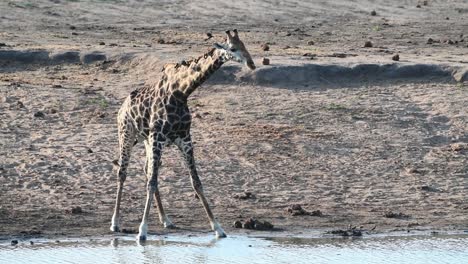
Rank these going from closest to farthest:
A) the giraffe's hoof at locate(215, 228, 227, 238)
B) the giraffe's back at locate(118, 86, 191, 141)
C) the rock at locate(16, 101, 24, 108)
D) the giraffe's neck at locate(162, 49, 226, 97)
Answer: the giraffe's neck at locate(162, 49, 226, 97)
the giraffe's back at locate(118, 86, 191, 141)
the giraffe's hoof at locate(215, 228, 227, 238)
the rock at locate(16, 101, 24, 108)

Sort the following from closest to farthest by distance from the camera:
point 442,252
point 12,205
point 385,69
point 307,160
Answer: point 442,252 → point 12,205 → point 307,160 → point 385,69

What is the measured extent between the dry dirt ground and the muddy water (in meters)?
0.38

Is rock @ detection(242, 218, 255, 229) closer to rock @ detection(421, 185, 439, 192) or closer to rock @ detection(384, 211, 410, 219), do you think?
rock @ detection(384, 211, 410, 219)

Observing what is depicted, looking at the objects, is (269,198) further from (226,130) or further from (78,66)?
(78,66)

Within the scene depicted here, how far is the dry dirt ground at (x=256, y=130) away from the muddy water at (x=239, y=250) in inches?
15.1

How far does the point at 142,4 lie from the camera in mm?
25250

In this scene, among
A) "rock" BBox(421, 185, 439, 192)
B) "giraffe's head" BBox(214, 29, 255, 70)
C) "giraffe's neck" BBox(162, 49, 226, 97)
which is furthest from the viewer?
"rock" BBox(421, 185, 439, 192)

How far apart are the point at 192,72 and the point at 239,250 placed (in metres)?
1.82

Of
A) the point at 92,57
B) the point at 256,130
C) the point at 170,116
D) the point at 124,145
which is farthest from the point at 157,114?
the point at 92,57

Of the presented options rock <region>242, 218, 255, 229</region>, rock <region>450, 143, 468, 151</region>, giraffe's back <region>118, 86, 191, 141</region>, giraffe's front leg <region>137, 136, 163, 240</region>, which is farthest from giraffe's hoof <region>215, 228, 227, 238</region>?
rock <region>450, 143, 468, 151</region>

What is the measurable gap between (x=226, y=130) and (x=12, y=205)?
3.52 m

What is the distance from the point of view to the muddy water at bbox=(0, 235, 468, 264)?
11266 millimetres

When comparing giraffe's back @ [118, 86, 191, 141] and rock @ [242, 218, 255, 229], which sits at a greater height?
giraffe's back @ [118, 86, 191, 141]

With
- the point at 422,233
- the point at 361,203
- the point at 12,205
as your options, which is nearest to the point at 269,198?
the point at 361,203
